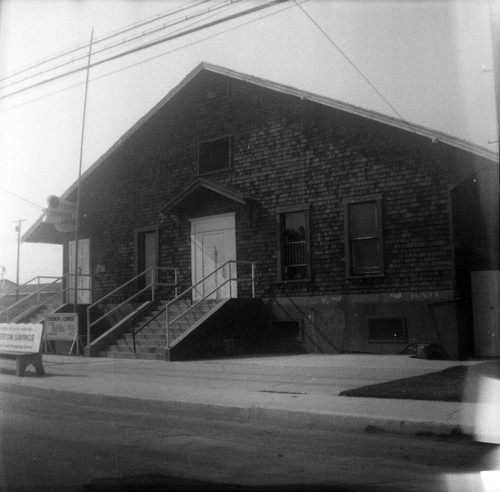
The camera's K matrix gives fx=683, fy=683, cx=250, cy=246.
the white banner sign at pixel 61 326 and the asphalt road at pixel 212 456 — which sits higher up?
the white banner sign at pixel 61 326

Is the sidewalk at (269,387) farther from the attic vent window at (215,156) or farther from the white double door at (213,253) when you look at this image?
the attic vent window at (215,156)

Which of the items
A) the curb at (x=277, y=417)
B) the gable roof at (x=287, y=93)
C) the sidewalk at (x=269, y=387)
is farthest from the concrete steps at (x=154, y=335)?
the gable roof at (x=287, y=93)

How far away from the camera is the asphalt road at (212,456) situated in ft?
17.9

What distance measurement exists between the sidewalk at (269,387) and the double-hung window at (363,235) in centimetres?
232

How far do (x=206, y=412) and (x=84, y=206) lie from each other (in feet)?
51.2

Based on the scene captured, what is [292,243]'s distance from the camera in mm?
18609

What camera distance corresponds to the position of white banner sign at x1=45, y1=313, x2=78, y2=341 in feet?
60.7

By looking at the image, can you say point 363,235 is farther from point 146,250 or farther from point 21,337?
point 21,337

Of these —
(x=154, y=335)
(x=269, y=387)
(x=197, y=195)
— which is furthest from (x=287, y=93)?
(x=269, y=387)

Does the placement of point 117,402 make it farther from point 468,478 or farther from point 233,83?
point 233,83

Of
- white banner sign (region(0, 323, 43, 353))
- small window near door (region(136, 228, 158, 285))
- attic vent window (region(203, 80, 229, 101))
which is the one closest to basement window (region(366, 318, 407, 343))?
small window near door (region(136, 228, 158, 285))

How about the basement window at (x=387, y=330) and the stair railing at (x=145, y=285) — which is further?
the stair railing at (x=145, y=285)

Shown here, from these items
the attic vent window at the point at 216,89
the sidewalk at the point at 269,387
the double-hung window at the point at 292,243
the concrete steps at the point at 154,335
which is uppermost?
the attic vent window at the point at 216,89

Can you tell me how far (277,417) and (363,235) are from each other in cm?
939
